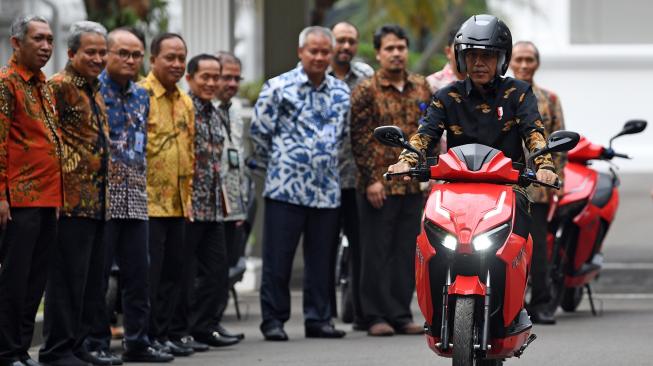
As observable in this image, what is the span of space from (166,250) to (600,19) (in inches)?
585

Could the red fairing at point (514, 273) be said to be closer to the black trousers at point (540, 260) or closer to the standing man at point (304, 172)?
the standing man at point (304, 172)

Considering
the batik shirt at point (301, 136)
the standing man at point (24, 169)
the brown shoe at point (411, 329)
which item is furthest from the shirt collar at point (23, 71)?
the brown shoe at point (411, 329)

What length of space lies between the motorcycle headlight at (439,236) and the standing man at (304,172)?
4.04 metres

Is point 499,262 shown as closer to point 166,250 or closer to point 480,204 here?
point 480,204

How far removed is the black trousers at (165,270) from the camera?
36.6 ft

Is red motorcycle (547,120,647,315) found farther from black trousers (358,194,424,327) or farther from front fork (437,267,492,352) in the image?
front fork (437,267,492,352)

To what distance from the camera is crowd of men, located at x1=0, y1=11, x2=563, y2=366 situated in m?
9.84

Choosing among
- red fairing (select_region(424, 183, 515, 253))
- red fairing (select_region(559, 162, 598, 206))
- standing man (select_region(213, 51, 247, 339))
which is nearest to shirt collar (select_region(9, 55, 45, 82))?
standing man (select_region(213, 51, 247, 339))

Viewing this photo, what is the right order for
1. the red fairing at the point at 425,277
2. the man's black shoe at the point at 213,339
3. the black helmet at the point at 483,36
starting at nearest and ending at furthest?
1. the red fairing at the point at 425,277
2. the black helmet at the point at 483,36
3. the man's black shoe at the point at 213,339

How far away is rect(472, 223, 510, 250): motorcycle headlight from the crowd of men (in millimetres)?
2726

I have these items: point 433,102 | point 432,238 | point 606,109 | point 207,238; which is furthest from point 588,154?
point 606,109

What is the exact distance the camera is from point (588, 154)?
544 inches

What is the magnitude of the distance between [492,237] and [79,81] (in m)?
3.15

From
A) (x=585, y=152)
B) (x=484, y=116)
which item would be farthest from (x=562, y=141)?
(x=585, y=152)
